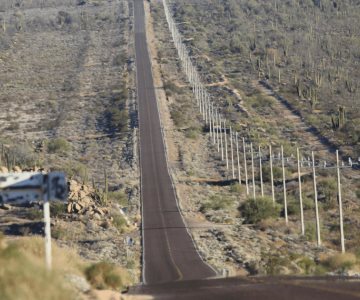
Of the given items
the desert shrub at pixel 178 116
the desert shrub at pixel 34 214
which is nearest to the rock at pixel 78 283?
the desert shrub at pixel 34 214

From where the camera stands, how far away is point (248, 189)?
180 ft

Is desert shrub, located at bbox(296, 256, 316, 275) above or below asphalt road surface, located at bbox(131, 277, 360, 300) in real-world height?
below

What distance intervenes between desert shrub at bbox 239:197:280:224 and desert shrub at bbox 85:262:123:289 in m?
24.4

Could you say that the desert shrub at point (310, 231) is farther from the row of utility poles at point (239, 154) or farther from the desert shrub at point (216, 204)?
the desert shrub at point (216, 204)

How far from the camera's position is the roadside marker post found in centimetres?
1452

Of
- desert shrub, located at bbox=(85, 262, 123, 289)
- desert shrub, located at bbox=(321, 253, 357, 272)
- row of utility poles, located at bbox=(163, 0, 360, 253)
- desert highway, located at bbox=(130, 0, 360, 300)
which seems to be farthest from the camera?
row of utility poles, located at bbox=(163, 0, 360, 253)

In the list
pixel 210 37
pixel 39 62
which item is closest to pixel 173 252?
pixel 39 62

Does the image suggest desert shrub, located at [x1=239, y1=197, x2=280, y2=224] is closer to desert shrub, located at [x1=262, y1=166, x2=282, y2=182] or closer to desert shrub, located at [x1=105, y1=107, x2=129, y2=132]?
desert shrub, located at [x1=262, y1=166, x2=282, y2=182]

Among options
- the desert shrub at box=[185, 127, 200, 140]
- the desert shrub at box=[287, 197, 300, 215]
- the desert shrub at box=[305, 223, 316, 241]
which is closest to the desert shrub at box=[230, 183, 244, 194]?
the desert shrub at box=[287, 197, 300, 215]

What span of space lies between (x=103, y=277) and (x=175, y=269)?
32.8 ft

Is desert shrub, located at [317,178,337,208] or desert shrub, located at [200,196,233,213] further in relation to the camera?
desert shrub, located at [317,178,337,208]

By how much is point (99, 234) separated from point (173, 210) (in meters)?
10.2

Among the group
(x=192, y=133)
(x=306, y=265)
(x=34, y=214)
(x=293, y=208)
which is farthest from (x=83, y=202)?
(x=192, y=133)

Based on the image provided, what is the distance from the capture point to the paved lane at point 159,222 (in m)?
28.8
